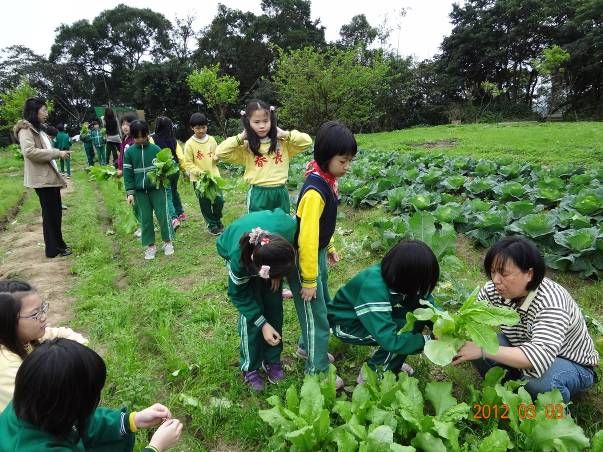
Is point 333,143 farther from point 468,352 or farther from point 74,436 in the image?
point 74,436

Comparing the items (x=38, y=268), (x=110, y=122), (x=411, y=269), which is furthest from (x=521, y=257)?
(x=110, y=122)

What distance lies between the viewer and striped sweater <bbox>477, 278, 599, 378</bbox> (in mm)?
2086

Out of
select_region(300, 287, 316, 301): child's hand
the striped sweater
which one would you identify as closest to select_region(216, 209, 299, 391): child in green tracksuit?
select_region(300, 287, 316, 301): child's hand

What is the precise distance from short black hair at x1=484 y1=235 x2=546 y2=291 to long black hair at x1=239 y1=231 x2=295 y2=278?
1.08 meters

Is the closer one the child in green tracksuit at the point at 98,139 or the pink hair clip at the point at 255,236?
the pink hair clip at the point at 255,236

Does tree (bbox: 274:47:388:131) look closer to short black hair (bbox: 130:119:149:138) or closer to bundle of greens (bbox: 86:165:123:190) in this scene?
bundle of greens (bbox: 86:165:123:190)

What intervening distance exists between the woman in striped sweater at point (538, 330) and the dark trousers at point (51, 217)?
504 cm

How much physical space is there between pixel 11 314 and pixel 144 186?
3.19 meters

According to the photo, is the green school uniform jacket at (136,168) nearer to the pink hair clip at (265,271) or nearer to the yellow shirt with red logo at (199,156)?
the yellow shirt with red logo at (199,156)

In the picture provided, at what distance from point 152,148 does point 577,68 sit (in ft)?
90.4

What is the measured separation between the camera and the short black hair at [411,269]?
88.4 inches

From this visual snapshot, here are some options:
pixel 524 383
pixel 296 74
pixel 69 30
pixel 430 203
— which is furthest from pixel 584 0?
pixel 69 30

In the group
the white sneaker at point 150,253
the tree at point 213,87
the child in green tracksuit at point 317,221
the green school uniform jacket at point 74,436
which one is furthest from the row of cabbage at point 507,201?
the tree at point 213,87

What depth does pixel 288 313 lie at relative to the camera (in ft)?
11.9
